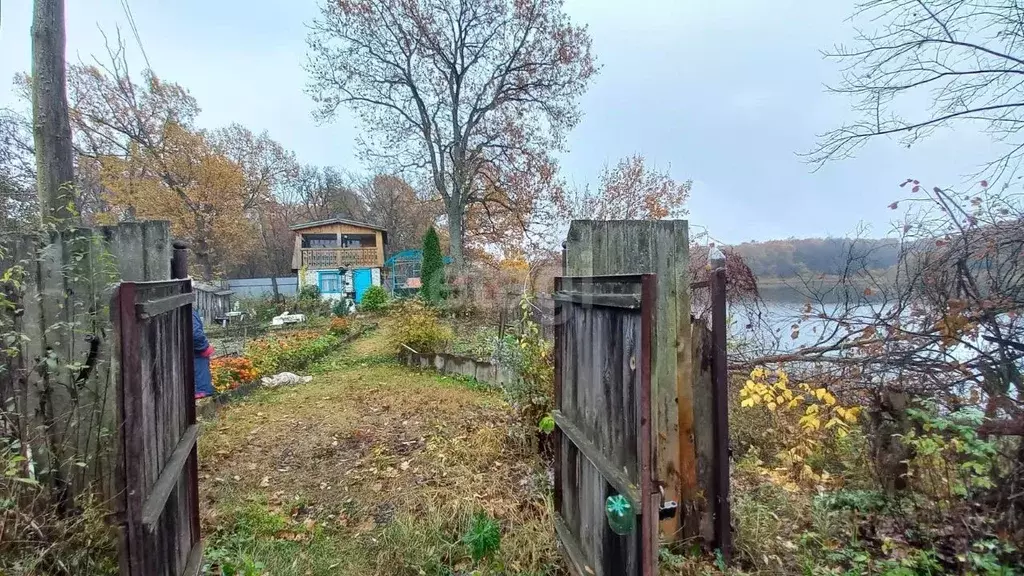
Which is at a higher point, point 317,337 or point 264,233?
point 264,233

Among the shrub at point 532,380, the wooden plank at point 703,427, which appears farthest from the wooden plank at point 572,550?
the shrub at point 532,380

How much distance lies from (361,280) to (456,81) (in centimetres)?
1212

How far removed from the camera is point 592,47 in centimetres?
1886

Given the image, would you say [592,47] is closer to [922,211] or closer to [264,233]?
[922,211]

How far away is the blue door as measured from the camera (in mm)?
24812

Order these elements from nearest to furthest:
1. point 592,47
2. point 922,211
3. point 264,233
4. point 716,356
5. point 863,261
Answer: point 716,356
point 922,211
point 863,261
point 592,47
point 264,233

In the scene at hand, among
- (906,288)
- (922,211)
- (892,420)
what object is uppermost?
(922,211)

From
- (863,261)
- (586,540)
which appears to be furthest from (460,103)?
(586,540)

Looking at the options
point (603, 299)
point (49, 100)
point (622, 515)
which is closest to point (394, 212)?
point (49, 100)

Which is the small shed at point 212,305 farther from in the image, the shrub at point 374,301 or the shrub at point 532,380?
the shrub at point 532,380

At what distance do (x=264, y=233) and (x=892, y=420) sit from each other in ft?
114

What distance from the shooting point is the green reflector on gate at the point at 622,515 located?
5.82 ft

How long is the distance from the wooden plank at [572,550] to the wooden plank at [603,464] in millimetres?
589

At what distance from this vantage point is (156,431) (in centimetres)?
178
